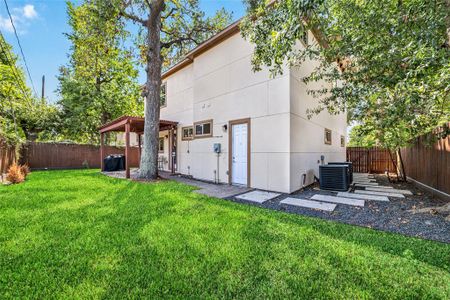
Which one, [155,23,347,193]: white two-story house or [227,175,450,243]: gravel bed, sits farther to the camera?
[155,23,347,193]: white two-story house

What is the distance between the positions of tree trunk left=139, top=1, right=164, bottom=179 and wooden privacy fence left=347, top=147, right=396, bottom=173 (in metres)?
11.9

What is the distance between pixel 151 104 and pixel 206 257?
7137 mm

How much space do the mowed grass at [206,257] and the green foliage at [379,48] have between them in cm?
238

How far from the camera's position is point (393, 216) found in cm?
413

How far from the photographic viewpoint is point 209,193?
6.03 meters

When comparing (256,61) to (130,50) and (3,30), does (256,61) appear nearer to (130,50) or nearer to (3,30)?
(130,50)

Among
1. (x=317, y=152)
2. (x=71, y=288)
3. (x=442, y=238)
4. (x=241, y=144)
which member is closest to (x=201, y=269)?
(x=71, y=288)

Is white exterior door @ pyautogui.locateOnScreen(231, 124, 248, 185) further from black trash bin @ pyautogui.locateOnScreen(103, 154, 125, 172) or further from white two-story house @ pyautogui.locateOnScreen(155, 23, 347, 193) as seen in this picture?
black trash bin @ pyautogui.locateOnScreen(103, 154, 125, 172)

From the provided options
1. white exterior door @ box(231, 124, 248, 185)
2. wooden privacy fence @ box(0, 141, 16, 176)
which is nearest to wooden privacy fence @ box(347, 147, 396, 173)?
white exterior door @ box(231, 124, 248, 185)

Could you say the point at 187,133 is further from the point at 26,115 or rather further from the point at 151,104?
the point at 26,115

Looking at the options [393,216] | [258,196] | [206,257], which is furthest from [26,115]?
[393,216]

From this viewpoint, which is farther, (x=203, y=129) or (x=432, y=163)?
(x=203, y=129)

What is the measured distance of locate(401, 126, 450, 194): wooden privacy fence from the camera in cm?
519

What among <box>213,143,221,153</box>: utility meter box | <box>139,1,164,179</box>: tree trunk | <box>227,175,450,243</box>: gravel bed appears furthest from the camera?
<box>139,1,164,179</box>: tree trunk
